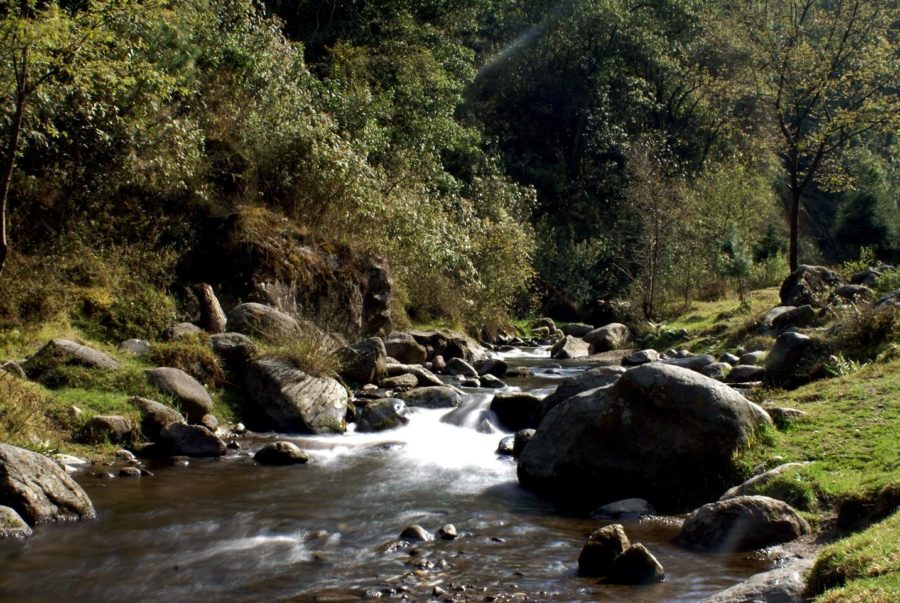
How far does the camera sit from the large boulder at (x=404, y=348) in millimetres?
22219

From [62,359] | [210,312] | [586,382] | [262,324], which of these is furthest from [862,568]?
[210,312]

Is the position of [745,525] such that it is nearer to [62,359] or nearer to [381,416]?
[381,416]

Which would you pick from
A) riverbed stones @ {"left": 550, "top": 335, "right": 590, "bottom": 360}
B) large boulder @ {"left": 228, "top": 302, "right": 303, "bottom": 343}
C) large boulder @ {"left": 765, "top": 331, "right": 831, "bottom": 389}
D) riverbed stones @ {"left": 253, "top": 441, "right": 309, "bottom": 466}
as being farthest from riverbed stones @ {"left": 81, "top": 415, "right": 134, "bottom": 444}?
riverbed stones @ {"left": 550, "top": 335, "right": 590, "bottom": 360}

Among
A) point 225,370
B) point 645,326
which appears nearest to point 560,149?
point 645,326

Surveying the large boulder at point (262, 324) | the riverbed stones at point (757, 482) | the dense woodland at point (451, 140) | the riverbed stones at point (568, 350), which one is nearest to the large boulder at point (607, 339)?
the riverbed stones at point (568, 350)

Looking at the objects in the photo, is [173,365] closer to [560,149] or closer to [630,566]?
[630,566]

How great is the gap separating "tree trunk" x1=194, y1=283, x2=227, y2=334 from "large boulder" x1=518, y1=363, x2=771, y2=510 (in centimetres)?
875

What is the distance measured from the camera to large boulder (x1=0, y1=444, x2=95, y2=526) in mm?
9062

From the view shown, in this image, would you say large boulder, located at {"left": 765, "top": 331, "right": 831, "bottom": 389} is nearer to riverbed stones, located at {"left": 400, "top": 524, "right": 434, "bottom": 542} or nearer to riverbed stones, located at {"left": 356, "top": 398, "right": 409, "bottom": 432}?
riverbed stones, located at {"left": 356, "top": 398, "right": 409, "bottom": 432}

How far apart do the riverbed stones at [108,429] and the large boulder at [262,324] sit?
4656mm

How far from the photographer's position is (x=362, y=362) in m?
18.6

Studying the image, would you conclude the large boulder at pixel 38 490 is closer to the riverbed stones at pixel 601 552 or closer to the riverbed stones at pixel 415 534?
the riverbed stones at pixel 415 534

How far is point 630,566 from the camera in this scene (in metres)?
7.64

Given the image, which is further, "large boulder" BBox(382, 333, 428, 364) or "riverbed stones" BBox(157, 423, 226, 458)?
"large boulder" BBox(382, 333, 428, 364)
